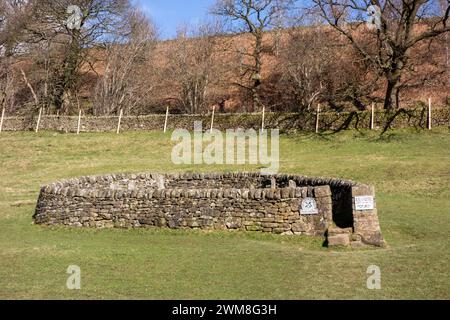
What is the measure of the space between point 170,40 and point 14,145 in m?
22.1

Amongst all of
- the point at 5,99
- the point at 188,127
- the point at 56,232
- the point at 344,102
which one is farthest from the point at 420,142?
the point at 5,99

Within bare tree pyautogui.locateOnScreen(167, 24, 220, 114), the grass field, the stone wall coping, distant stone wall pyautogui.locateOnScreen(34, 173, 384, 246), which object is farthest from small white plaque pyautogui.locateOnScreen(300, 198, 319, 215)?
bare tree pyautogui.locateOnScreen(167, 24, 220, 114)

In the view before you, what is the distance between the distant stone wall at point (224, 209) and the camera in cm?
1370

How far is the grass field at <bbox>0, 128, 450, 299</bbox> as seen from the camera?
365 inches

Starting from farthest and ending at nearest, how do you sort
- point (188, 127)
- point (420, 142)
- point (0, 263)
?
point (188, 127) < point (420, 142) < point (0, 263)

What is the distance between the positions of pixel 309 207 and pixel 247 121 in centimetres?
2369

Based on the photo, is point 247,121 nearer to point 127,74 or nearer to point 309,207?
point 127,74

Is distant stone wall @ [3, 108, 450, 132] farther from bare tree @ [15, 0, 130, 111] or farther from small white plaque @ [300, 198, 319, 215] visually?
small white plaque @ [300, 198, 319, 215]

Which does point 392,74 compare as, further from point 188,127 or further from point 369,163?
point 188,127

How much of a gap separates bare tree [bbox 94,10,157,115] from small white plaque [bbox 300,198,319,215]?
3485 centimetres

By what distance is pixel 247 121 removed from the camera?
37219mm

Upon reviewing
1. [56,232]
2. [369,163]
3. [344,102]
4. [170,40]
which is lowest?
[56,232]

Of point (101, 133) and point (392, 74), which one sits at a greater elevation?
point (392, 74)

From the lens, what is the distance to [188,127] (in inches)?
1533
